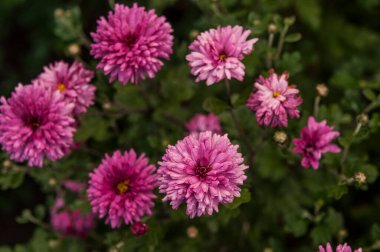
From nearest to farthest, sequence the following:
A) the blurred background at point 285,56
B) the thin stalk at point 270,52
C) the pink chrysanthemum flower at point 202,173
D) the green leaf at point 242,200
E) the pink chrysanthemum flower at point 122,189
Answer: the pink chrysanthemum flower at point 202,173
the green leaf at point 242,200
the pink chrysanthemum flower at point 122,189
the thin stalk at point 270,52
the blurred background at point 285,56

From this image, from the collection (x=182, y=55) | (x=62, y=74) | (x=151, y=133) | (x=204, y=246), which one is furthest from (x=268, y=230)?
(x=62, y=74)

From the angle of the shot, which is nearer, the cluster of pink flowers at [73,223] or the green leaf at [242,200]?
the green leaf at [242,200]

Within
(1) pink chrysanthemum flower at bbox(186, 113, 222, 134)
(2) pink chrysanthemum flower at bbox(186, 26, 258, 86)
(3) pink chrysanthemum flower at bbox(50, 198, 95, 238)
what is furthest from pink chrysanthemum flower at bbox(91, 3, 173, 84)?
(3) pink chrysanthemum flower at bbox(50, 198, 95, 238)

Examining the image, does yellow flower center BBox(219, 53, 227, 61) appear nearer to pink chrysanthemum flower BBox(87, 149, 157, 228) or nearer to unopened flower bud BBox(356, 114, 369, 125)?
pink chrysanthemum flower BBox(87, 149, 157, 228)

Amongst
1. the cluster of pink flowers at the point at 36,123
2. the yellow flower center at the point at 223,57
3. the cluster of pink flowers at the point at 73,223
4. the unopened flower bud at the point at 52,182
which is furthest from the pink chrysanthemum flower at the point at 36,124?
the cluster of pink flowers at the point at 73,223

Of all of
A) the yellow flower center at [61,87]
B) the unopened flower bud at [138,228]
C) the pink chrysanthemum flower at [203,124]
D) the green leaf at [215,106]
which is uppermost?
the pink chrysanthemum flower at [203,124]

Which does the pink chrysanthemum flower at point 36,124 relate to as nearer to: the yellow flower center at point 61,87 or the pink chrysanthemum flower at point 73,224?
the yellow flower center at point 61,87
